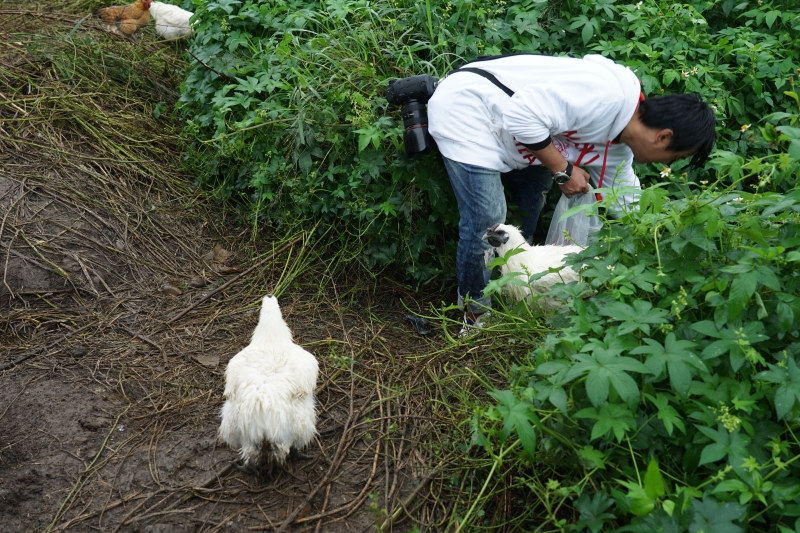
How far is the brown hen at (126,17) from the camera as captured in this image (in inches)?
261

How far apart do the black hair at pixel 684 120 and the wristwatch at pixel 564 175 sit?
1.56 feet

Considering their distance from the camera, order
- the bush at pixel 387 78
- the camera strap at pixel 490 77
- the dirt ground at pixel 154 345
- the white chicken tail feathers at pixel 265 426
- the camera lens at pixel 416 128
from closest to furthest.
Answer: the white chicken tail feathers at pixel 265 426 → the dirt ground at pixel 154 345 → the camera strap at pixel 490 77 → the camera lens at pixel 416 128 → the bush at pixel 387 78

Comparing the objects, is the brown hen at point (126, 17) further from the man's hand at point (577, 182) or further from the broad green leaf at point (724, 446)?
the broad green leaf at point (724, 446)

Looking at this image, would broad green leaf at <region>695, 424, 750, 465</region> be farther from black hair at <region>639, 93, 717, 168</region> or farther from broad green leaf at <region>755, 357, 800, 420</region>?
black hair at <region>639, 93, 717, 168</region>

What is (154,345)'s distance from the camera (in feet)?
13.8

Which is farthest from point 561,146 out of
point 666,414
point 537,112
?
point 666,414

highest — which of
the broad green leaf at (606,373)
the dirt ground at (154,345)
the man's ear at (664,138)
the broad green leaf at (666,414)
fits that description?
the man's ear at (664,138)

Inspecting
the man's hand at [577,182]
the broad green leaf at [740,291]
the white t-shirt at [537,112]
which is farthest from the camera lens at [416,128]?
the broad green leaf at [740,291]

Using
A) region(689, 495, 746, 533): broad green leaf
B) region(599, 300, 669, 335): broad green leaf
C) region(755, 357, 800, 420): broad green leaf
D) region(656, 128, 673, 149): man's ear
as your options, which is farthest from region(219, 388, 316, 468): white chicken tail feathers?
region(656, 128, 673, 149): man's ear

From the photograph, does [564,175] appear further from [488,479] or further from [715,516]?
[715,516]

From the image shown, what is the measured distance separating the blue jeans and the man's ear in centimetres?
91

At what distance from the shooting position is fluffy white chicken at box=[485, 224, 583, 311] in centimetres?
382

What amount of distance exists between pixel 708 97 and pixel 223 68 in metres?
3.85

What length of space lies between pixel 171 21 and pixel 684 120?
17.3ft
